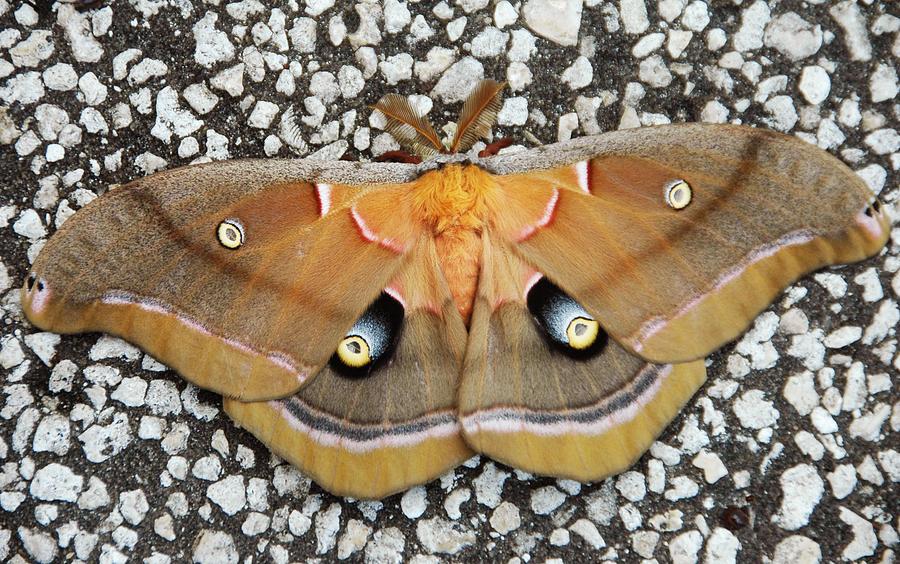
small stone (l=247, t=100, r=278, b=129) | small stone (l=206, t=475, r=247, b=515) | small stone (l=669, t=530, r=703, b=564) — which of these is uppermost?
small stone (l=247, t=100, r=278, b=129)

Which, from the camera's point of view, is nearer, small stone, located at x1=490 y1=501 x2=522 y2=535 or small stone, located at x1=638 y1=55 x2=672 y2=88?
small stone, located at x1=490 y1=501 x2=522 y2=535

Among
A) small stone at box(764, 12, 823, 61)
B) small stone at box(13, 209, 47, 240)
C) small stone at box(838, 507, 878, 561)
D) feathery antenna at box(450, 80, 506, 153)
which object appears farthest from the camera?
small stone at box(764, 12, 823, 61)

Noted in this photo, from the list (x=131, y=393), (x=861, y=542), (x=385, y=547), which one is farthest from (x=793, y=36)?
(x=131, y=393)

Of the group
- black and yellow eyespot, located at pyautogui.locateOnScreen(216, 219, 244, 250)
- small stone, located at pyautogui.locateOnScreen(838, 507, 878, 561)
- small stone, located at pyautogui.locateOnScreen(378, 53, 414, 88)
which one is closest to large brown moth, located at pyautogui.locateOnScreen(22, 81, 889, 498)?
black and yellow eyespot, located at pyautogui.locateOnScreen(216, 219, 244, 250)

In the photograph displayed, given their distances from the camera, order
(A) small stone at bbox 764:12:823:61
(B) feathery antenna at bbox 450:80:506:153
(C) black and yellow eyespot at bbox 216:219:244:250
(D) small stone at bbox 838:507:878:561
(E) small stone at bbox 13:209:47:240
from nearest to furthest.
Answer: (C) black and yellow eyespot at bbox 216:219:244:250 < (B) feathery antenna at bbox 450:80:506:153 < (D) small stone at bbox 838:507:878:561 < (E) small stone at bbox 13:209:47:240 < (A) small stone at bbox 764:12:823:61

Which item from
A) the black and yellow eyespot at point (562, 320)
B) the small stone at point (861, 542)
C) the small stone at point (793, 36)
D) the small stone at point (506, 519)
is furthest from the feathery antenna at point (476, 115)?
the small stone at point (861, 542)

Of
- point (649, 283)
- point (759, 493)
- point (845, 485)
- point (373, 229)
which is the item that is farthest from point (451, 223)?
point (845, 485)

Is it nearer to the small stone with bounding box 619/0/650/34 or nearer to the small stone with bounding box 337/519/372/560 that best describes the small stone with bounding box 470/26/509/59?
the small stone with bounding box 619/0/650/34

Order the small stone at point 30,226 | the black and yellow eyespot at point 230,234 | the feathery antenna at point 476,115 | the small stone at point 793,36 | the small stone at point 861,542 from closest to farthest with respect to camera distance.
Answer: the black and yellow eyespot at point 230,234, the feathery antenna at point 476,115, the small stone at point 861,542, the small stone at point 30,226, the small stone at point 793,36

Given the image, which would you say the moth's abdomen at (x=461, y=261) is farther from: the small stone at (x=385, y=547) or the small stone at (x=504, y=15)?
the small stone at (x=504, y=15)
